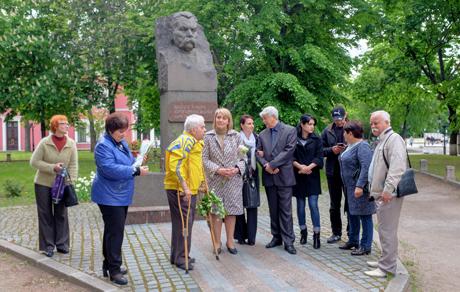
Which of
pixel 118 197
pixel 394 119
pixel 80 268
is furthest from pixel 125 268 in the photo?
pixel 394 119

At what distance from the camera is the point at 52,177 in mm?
6574

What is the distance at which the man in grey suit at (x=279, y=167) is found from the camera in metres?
6.55

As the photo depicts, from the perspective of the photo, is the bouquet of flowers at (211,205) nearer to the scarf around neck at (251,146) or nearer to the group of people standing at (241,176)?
the group of people standing at (241,176)

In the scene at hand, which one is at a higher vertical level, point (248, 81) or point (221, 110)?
point (248, 81)

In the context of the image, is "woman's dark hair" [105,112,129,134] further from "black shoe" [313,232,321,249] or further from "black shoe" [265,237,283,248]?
"black shoe" [313,232,321,249]

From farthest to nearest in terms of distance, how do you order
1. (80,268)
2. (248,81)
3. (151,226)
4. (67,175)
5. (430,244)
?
(248,81), (151,226), (430,244), (67,175), (80,268)

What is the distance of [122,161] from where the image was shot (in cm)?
516

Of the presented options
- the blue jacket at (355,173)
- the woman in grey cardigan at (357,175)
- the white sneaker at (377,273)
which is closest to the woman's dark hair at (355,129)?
the woman in grey cardigan at (357,175)

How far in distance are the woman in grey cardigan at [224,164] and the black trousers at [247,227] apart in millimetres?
498

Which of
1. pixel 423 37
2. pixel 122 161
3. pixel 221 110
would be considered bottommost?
pixel 122 161

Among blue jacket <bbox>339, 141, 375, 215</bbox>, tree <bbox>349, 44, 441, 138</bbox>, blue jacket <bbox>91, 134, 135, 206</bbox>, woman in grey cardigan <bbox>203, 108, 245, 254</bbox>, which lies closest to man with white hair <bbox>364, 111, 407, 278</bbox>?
blue jacket <bbox>339, 141, 375, 215</bbox>

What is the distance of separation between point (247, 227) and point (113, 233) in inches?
90.3

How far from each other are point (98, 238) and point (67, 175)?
1465 millimetres

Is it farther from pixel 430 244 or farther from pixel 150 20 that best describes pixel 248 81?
pixel 430 244
